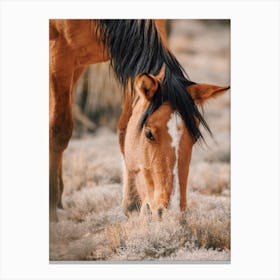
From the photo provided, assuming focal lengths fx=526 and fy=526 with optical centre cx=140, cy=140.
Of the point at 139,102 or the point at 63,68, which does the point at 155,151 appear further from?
the point at 63,68

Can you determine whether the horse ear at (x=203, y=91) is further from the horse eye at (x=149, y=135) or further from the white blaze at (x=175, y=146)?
the horse eye at (x=149, y=135)

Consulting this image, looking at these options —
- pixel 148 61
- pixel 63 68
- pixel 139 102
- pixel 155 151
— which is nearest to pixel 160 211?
pixel 155 151

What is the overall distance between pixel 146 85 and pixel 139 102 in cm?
13

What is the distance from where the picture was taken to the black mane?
3027mm

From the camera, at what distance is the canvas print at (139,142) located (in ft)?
9.99

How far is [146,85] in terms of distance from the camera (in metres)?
3.06

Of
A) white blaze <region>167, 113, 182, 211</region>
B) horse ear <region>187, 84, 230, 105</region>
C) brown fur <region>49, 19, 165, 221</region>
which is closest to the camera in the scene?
white blaze <region>167, 113, 182, 211</region>

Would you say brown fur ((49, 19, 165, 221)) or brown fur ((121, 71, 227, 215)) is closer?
brown fur ((121, 71, 227, 215))

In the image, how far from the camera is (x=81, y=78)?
3.61 m

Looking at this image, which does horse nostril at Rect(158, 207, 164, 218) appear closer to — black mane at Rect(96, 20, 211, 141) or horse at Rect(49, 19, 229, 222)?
horse at Rect(49, 19, 229, 222)

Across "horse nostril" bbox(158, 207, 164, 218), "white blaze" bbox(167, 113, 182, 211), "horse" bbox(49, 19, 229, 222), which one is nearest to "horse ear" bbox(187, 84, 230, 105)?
"horse" bbox(49, 19, 229, 222)
